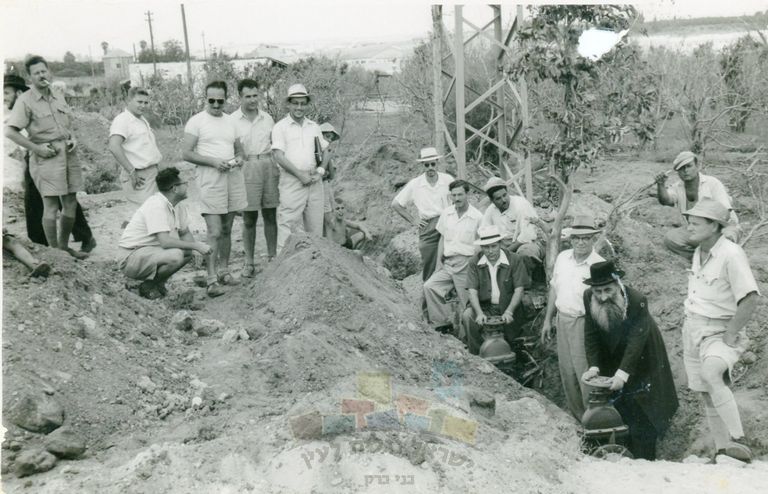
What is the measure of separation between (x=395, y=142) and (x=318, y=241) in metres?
9.32

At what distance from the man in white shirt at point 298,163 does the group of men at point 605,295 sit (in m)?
1.05

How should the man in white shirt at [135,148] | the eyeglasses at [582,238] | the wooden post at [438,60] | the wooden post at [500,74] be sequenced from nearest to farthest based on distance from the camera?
the eyeglasses at [582,238] < the man in white shirt at [135,148] < the wooden post at [438,60] < the wooden post at [500,74]

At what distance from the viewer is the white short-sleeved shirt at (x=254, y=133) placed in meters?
7.36

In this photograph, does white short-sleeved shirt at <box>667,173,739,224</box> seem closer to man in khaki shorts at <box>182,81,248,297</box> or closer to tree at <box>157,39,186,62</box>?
man in khaki shorts at <box>182,81,248,297</box>

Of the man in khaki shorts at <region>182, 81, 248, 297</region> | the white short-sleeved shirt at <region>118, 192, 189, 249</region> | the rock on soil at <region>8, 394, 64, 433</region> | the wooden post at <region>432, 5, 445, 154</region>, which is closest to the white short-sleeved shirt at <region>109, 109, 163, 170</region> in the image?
the man in khaki shorts at <region>182, 81, 248, 297</region>

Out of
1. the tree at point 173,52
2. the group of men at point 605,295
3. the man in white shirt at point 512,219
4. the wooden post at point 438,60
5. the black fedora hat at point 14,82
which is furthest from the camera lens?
the tree at point 173,52

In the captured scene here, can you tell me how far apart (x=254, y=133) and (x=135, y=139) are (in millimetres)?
1164

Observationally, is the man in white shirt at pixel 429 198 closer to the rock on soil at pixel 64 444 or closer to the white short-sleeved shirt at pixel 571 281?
the white short-sleeved shirt at pixel 571 281

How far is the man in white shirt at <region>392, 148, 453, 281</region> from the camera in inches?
314

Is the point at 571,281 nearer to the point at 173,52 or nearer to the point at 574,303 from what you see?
the point at 574,303

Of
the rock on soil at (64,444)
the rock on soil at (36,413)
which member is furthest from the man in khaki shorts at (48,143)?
the rock on soil at (64,444)

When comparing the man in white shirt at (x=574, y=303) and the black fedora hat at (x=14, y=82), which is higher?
the black fedora hat at (x=14, y=82)

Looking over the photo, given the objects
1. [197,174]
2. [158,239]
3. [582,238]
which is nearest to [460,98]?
[197,174]

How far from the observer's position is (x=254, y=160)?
7.46 metres
